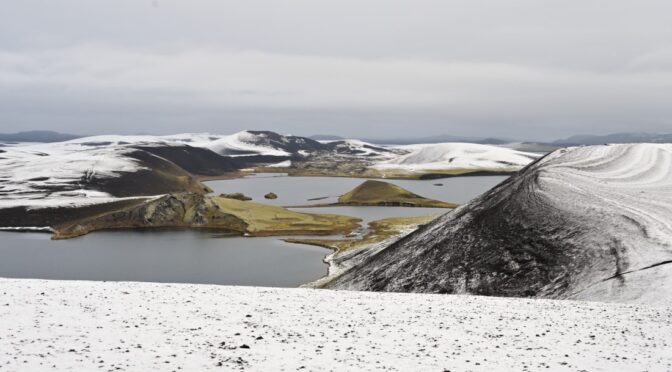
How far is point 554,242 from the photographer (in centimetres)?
3966

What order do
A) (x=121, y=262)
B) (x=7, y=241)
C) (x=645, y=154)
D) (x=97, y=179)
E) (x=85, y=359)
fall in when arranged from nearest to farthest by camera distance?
(x=85, y=359)
(x=645, y=154)
(x=121, y=262)
(x=7, y=241)
(x=97, y=179)

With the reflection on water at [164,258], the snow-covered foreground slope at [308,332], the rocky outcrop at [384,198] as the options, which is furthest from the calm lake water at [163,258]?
the rocky outcrop at [384,198]

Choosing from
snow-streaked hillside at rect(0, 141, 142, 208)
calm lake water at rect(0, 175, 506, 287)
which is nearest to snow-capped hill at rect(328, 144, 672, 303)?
calm lake water at rect(0, 175, 506, 287)

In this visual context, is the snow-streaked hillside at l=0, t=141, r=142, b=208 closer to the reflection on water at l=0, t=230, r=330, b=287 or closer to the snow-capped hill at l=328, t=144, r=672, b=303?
the reflection on water at l=0, t=230, r=330, b=287

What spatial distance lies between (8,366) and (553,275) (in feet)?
111

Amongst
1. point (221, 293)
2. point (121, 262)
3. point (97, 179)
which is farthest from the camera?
point (97, 179)

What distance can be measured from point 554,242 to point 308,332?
27.0 m

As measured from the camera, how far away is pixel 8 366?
1526cm

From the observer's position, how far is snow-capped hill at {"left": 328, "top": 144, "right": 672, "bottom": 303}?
110 feet

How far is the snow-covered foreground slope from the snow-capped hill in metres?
7.76

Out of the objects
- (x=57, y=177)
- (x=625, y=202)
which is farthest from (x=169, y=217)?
(x=625, y=202)

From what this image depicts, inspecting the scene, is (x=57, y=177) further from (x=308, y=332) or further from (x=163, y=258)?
(x=308, y=332)

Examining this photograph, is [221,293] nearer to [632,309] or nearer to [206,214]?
[632,309]

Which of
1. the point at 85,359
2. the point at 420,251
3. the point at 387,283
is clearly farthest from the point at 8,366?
the point at 420,251
